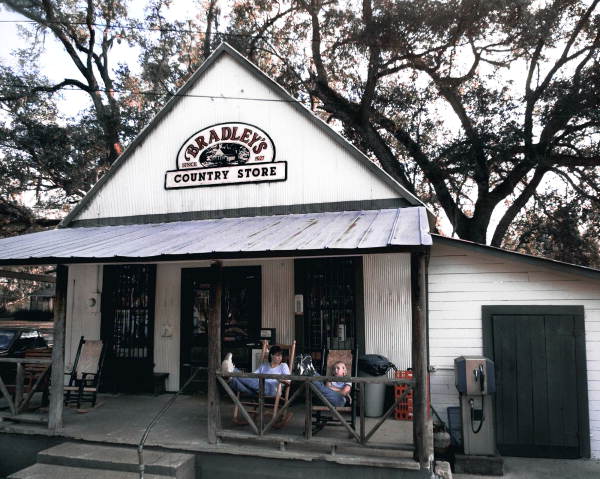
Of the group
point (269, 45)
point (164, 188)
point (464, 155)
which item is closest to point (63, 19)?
point (269, 45)

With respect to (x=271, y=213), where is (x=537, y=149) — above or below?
above

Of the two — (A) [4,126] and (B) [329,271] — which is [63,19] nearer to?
(A) [4,126]

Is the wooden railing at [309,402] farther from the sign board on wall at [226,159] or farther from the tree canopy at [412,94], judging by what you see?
the tree canopy at [412,94]

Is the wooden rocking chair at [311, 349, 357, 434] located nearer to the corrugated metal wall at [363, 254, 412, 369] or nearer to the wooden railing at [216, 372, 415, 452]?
the wooden railing at [216, 372, 415, 452]

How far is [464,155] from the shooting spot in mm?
14781

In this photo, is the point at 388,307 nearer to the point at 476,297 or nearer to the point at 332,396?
the point at 476,297

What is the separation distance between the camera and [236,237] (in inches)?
248

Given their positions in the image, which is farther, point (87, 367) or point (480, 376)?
point (87, 367)

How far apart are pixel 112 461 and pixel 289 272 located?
146 inches

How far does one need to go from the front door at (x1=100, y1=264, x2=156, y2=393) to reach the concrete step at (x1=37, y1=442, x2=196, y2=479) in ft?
8.18

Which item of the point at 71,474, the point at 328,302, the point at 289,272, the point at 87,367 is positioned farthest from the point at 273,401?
the point at 87,367

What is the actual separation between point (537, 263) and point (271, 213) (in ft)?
13.0

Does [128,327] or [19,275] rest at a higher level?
[19,275]

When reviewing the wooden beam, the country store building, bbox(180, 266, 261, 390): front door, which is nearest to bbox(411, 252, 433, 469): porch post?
the country store building
